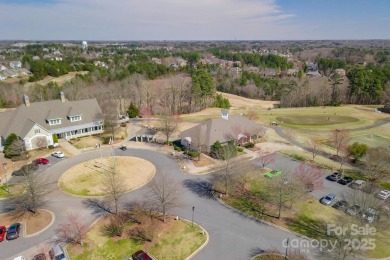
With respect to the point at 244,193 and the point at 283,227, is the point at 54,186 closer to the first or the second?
the point at 244,193

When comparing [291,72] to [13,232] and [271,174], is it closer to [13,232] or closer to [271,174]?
[271,174]

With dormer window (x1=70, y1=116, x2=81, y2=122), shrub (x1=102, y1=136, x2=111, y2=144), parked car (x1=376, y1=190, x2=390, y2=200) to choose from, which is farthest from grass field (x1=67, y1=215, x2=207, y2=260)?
dormer window (x1=70, y1=116, x2=81, y2=122)

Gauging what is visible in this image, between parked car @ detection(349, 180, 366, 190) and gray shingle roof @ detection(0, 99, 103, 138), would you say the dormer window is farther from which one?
parked car @ detection(349, 180, 366, 190)

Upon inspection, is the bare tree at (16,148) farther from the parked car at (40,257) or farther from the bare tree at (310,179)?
the bare tree at (310,179)

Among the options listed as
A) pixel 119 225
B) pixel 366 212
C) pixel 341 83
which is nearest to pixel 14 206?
pixel 119 225

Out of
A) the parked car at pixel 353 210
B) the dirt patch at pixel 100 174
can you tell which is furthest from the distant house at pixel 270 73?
the parked car at pixel 353 210

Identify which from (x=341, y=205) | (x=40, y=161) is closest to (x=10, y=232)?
(x=40, y=161)

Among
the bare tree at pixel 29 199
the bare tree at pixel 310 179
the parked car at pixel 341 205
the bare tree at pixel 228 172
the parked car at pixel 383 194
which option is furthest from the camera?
the bare tree at pixel 228 172
